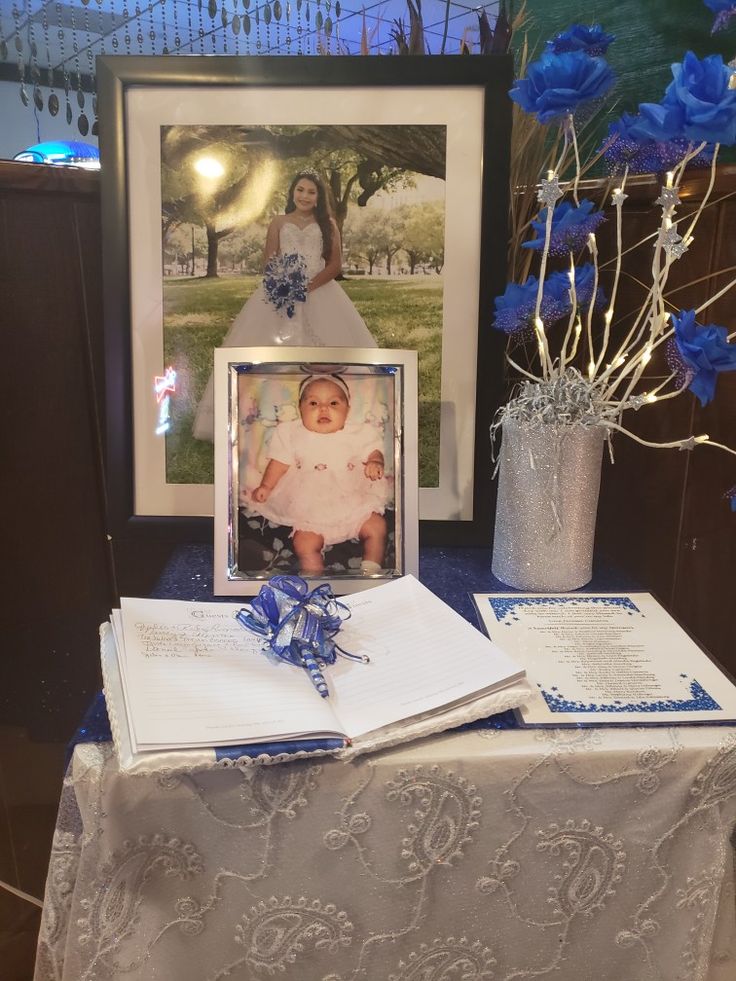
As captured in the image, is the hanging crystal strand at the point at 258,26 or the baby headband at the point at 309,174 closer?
the baby headband at the point at 309,174

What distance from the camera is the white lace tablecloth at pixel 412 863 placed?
555mm

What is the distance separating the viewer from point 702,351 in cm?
66

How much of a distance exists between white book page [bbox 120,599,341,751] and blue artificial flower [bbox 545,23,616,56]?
2.13 feet

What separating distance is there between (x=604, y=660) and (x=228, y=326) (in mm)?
581

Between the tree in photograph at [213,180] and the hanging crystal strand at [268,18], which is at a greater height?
the hanging crystal strand at [268,18]

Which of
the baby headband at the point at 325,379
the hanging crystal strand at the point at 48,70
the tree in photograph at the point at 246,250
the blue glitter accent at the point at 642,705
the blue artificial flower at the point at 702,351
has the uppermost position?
the hanging crystal strand at the point at 48,70

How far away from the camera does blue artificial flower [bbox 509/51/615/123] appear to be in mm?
663

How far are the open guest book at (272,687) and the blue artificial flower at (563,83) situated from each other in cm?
48

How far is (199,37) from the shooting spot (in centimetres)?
104

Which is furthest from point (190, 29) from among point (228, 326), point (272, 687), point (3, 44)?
point (272, 687)

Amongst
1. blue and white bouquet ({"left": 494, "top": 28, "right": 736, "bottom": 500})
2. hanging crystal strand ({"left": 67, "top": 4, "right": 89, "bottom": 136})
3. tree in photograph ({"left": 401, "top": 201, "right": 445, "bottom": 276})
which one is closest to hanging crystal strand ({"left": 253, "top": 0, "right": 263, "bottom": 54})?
hanging crystal strand ({"left": 67, "top": 4, "right": 89, "bottom": 136})

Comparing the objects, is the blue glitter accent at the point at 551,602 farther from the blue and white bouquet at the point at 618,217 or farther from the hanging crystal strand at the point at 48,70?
the hanging crystal strand at the point at 48,70

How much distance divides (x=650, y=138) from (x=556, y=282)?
0.16 metres

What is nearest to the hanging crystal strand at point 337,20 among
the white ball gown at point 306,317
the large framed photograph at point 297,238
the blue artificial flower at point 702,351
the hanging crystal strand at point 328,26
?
the hanging crystal strand at point 328,26
